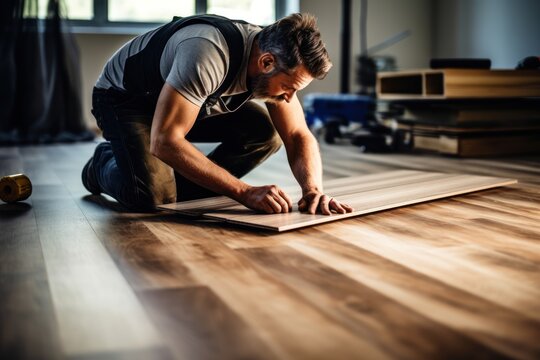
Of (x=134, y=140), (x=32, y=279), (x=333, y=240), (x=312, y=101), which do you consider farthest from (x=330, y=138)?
(x=32, y=279)

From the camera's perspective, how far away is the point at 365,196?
2074 millimetres

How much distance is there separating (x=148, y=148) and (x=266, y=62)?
1.74 ft

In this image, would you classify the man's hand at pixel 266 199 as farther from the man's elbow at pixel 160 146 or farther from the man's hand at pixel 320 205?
the man's elbow at pixel 160 146

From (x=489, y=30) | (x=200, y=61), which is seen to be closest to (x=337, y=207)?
(x=200, y=61)

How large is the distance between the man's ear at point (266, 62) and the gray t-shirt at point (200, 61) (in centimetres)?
6

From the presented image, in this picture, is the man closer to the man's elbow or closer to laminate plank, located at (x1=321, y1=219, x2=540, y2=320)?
the man's elbow

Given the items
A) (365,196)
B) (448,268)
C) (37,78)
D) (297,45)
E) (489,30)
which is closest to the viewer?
(448,268)

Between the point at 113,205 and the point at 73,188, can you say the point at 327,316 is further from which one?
the point at 73,188

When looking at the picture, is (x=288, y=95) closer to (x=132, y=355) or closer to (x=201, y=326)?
(x=201, y=326)

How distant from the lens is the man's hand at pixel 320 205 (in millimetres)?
1753

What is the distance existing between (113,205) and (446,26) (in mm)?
4913

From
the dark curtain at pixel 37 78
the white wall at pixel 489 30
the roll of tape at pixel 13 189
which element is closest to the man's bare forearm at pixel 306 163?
the roll of tape at pixel 13 189

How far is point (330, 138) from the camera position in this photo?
14.5ft

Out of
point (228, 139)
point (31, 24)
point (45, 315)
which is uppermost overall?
point (31, 24)
